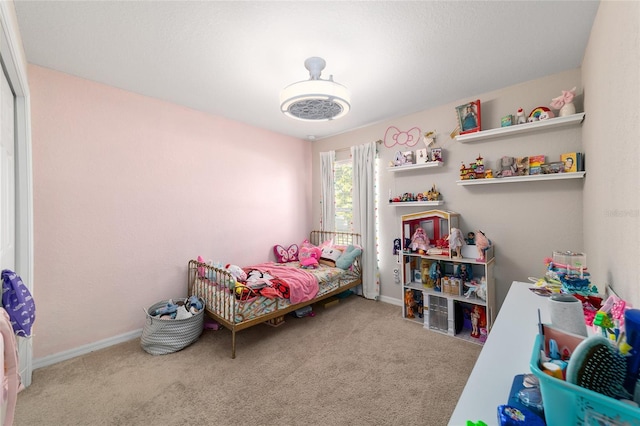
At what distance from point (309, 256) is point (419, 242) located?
1.51 metres

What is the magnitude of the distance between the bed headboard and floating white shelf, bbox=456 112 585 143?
1871mm

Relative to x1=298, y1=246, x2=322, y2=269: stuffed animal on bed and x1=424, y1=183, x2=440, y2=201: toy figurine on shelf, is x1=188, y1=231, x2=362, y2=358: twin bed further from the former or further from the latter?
x1=424, y1=183, x2=440, y2=201: toy figurine on shelf

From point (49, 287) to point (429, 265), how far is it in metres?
3.66

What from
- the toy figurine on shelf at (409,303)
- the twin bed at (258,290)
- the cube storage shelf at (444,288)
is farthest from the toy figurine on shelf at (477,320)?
the twin bed at (258,290)

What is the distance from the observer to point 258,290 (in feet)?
8.59

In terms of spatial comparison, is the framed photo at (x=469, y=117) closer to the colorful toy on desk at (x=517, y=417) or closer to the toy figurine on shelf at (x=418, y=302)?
the toy figurine on shelf at (x=418, y=302)

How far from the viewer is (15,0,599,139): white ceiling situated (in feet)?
5.24

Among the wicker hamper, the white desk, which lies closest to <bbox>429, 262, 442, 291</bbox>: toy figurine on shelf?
the white desk

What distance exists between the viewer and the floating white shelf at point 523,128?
216cm

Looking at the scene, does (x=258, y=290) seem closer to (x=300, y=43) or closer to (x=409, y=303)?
(x=409, y=303)

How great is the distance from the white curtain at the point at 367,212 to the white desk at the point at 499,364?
2.21 metres

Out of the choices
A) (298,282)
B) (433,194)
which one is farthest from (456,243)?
(298,282)

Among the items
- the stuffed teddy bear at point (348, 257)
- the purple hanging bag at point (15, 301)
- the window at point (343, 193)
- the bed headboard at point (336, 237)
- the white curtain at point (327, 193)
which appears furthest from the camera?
the white curtain at point (327, 193)

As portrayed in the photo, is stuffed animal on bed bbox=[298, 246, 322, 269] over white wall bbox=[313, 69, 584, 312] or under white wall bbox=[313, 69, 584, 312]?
under
